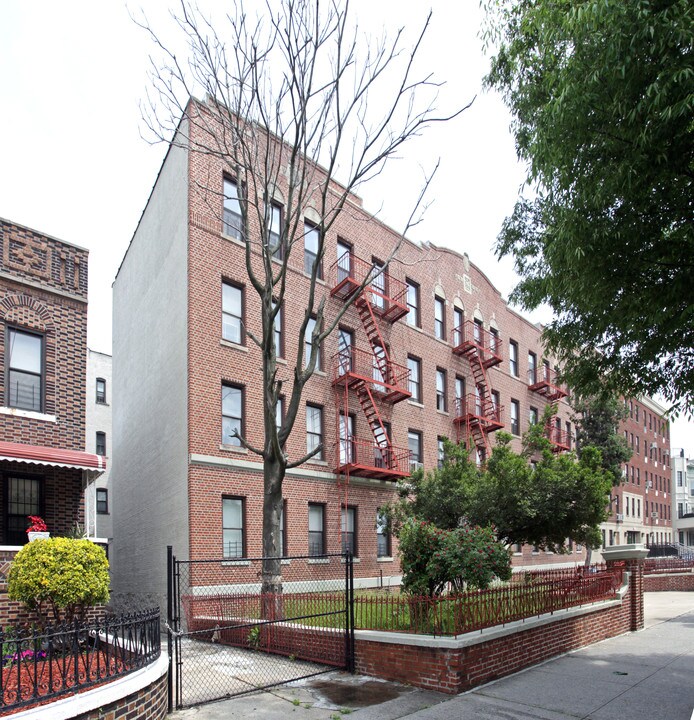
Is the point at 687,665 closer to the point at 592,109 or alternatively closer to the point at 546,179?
the point at 546,179

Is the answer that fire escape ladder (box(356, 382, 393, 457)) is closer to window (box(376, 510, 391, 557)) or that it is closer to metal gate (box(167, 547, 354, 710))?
window (box(376, 510, 391, 557))

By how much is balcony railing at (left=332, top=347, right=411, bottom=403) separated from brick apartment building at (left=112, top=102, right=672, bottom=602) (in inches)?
2.4

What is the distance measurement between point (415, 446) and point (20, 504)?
51.0 ft

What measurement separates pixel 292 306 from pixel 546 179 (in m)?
13.4

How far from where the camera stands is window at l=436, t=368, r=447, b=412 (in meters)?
28.7

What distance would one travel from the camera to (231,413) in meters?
20.1

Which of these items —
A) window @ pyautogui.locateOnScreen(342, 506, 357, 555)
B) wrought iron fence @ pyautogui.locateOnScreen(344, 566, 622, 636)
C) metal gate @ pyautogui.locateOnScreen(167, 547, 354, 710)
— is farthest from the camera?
window @ pyautogui.locateOnScreen(342, 506, 357, 555)

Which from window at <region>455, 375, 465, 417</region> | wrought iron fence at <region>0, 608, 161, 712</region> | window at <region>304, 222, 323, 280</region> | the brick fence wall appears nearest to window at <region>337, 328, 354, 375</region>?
window at <region>304, 222, 323, 280</region>

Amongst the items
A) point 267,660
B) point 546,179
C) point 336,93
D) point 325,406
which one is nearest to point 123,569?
point 325,406

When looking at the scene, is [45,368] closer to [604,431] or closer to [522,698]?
[522,698]

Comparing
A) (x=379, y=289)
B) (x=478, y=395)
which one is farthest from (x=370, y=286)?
(x=478, y=395)

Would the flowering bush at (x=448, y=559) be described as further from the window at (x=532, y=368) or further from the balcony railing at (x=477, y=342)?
the window at (x=532, y=368)

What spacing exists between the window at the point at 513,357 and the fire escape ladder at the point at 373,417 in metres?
13.0

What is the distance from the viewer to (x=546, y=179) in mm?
9648
